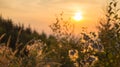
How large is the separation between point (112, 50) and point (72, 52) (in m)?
2.09

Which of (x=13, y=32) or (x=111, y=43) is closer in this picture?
(x=111, y=43)

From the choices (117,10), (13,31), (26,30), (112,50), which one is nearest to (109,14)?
(117,10)

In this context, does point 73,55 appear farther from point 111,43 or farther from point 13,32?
point 13,32

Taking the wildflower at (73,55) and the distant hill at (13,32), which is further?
the distant hill at (13,32)

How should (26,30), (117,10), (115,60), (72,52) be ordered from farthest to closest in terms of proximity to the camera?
(26,30) → (117,10) → (115,60) → (72,52)

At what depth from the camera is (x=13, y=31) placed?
18.5 metres

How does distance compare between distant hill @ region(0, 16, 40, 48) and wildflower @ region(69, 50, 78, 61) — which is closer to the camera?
wildflower @ region(69, 50, 78, 61)

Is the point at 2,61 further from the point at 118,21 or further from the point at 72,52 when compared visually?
the point at 118,21

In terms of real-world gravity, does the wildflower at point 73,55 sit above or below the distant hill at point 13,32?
below

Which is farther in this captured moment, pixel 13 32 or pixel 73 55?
pixel 13 32

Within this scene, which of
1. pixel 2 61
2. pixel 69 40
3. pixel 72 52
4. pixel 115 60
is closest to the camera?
pixel 2 61

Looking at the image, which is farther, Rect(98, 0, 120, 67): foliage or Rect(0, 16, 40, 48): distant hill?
Rect(0, 16, 40, 48): distant hill

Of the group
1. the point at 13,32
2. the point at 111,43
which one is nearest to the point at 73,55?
the point at 111,43

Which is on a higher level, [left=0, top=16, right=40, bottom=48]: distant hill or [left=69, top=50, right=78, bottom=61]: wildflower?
[left=0, top=16, right=40, bottom=48]: distant hill
